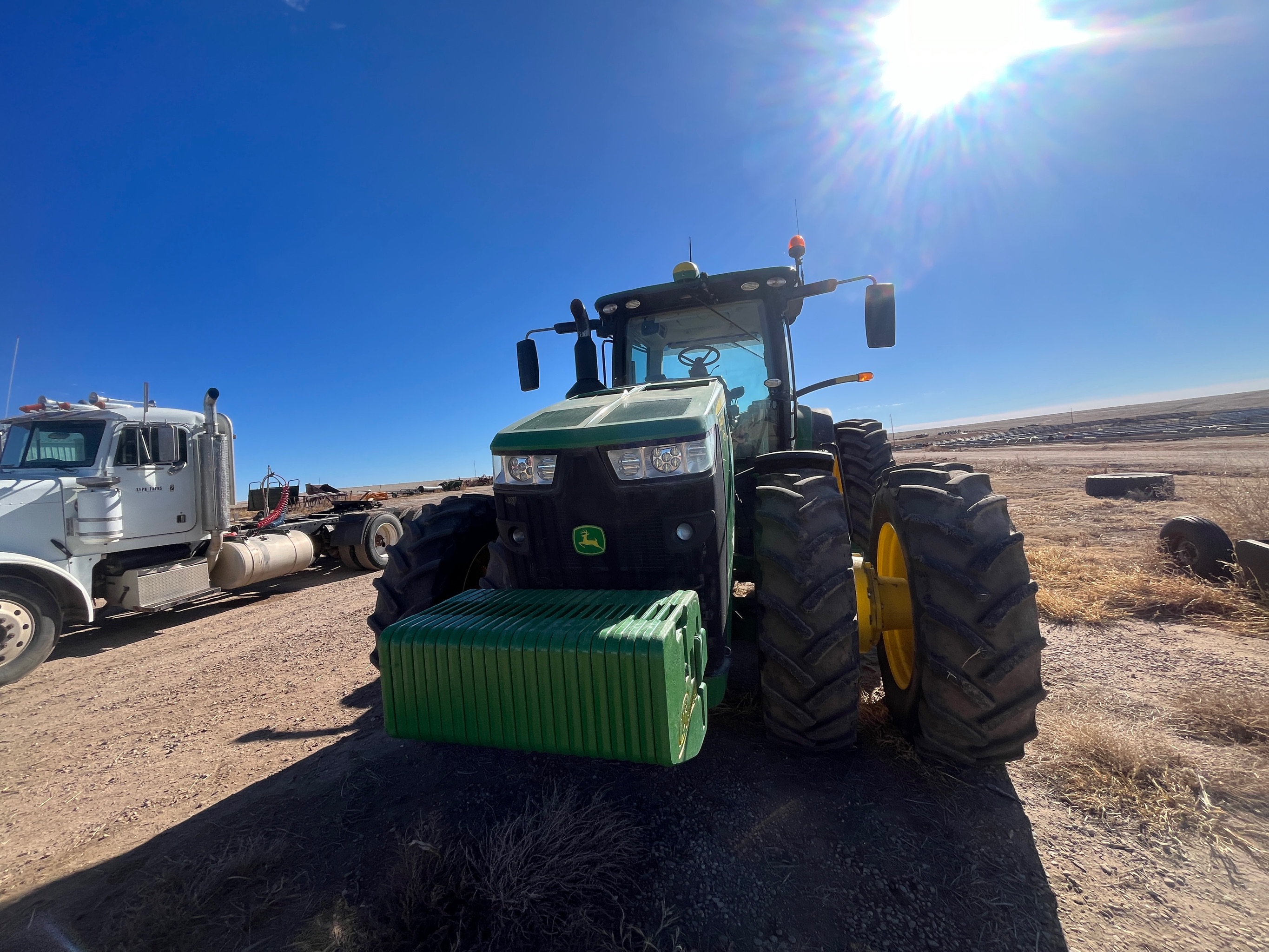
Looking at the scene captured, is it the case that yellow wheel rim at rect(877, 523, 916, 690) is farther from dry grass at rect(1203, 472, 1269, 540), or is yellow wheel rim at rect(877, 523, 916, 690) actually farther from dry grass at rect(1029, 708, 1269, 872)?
dry grass at rect(1203, 472, 1269, 540)

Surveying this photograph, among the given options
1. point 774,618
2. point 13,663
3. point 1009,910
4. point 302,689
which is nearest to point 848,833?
point 1009,910

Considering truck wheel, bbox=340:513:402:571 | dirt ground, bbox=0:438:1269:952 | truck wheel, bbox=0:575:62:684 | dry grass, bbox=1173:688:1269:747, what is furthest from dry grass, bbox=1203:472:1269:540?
truck wheel, bbox=0:575:62:684

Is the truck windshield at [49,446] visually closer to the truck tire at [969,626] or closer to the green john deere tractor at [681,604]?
the green john deere tractor at [681,604]

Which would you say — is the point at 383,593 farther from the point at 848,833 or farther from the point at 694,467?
the point at 848,833

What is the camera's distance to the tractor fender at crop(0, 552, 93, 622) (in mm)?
4988

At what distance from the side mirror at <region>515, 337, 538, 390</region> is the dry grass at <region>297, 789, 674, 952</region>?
2.97 meters

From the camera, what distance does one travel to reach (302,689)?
3.95 m

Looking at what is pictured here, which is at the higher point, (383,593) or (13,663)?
(383,593)

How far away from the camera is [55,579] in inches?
209

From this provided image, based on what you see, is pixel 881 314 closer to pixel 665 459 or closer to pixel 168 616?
pixel 665 459

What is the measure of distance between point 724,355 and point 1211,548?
4297mm

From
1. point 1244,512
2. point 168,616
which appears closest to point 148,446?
point 168,616

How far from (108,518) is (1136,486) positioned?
1456 cm

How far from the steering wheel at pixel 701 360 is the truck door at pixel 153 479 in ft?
19.6
